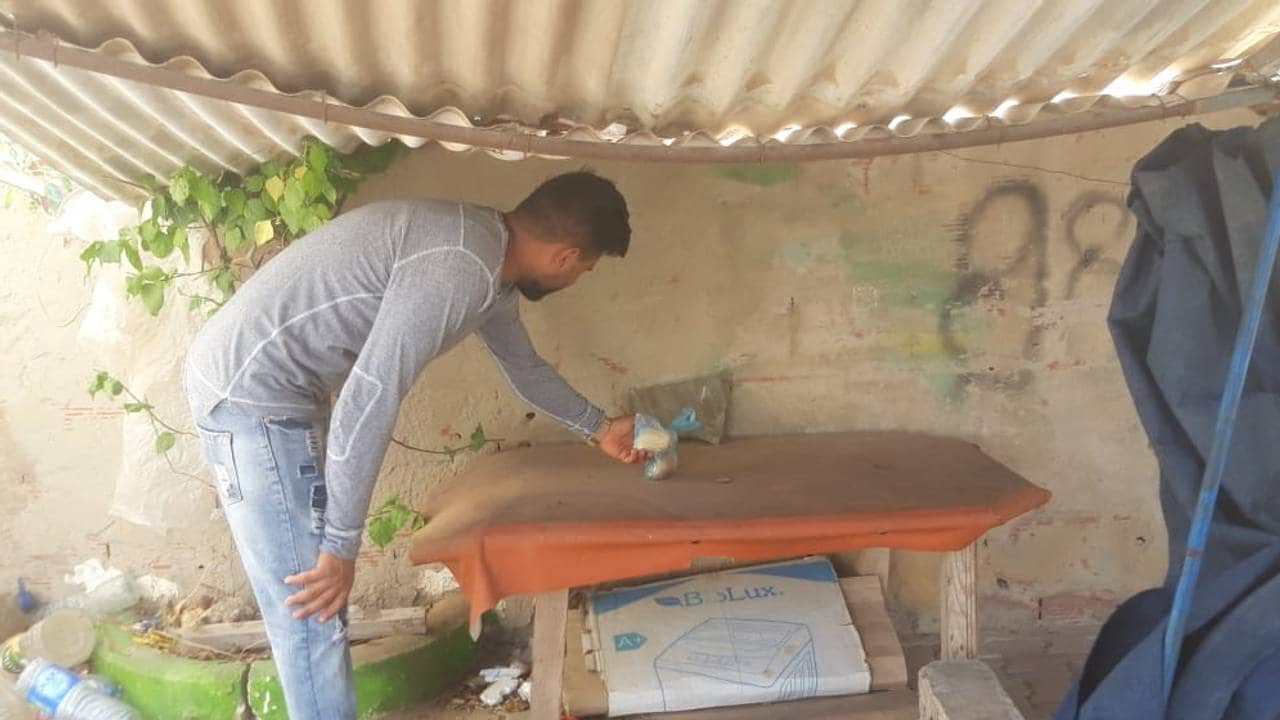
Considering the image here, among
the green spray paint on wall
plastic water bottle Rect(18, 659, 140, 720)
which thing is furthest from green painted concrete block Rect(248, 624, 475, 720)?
the green spray paint on wall

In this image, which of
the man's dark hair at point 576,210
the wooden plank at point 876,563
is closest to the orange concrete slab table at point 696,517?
the wooden plank at point 876,563

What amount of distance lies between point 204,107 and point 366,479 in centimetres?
97

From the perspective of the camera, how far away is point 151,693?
3018mm

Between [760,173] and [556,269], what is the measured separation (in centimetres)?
112

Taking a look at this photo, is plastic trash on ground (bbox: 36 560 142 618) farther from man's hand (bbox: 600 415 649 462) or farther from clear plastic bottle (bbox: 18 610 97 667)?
man's hand (bbox: 600 415 649 462)

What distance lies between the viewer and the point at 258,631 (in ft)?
10.4

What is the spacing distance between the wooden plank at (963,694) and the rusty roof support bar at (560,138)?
1275 millimetres

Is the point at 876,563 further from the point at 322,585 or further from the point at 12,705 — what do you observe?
the point at 12,705

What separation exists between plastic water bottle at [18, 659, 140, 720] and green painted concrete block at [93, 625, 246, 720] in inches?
2.7

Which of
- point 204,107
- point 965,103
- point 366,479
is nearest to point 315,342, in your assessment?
point 366,479

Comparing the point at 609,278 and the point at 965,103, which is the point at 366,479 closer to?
the point at 609,278

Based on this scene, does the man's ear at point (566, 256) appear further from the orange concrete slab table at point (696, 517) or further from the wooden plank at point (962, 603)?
the wooden plank at point (962, 603)

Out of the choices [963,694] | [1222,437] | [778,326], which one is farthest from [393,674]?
[1222,437]

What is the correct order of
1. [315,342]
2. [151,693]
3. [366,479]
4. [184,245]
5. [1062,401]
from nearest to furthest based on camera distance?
[366,479]
[315,342]
[184,245]
[151,693]
[1062,401]
